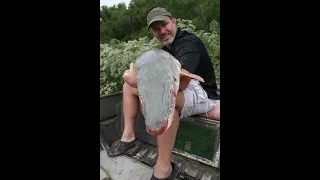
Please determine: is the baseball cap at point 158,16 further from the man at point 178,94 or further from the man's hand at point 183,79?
the man's hand at point 183,79

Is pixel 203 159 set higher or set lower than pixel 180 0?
lower

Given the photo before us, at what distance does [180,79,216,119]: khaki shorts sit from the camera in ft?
5.89

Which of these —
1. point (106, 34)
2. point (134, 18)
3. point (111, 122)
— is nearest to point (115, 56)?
point (111, 122)

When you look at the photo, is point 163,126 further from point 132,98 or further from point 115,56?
point 115,56

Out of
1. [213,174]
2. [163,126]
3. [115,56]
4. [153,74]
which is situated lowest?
[213,174]

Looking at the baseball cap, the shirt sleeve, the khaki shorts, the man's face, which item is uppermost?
the baseball cap

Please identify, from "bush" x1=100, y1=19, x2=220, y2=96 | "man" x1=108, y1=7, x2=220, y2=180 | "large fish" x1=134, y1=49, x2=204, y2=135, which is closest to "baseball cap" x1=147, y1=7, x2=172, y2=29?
"man" x1=108, y1=7, x2=220, y2=180

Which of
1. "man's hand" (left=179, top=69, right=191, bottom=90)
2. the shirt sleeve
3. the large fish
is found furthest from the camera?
the shirt sleeve

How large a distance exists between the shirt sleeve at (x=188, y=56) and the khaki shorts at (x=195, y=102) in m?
0.15

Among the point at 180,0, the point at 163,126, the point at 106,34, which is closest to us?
the point at 163,126

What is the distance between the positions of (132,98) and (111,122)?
84 centimetres

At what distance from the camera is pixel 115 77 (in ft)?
11.8

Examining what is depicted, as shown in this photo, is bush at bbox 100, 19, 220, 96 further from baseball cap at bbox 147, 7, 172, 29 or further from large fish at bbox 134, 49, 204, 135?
large fish at bbox 134, 49, 204, 135

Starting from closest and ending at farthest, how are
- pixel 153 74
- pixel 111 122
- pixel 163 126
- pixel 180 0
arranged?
pixel 163 126, pixel 153 74, pixel 111 122, pixel 180 0
